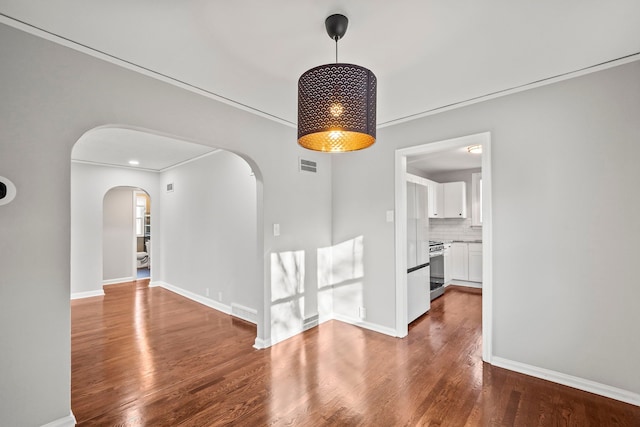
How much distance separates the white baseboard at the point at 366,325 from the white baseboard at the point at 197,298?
1738 millimetres

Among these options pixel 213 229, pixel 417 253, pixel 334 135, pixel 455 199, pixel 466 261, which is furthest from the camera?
pixel 455 199

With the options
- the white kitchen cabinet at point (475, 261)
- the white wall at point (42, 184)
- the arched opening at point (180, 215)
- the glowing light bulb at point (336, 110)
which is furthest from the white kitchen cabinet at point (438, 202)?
the white wall at point (42, 184)

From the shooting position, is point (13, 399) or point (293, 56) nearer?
point (13, 399)

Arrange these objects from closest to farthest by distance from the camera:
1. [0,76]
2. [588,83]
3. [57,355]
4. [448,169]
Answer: [0,76], [57,355], [588,83], [448,169]

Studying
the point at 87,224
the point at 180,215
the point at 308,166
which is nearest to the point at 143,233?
the point at 87,224

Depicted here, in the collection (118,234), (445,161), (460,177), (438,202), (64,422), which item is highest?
(445,161)

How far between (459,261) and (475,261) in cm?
31

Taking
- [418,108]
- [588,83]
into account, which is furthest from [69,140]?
[588,83]

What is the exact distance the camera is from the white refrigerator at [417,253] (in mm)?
3785

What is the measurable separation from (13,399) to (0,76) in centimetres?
192

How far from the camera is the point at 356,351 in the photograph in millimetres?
3113

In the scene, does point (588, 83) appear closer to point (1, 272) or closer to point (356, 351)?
point (356, 351)

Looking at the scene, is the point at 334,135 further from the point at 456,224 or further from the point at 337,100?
the point at 456,224

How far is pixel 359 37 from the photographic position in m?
1.95
